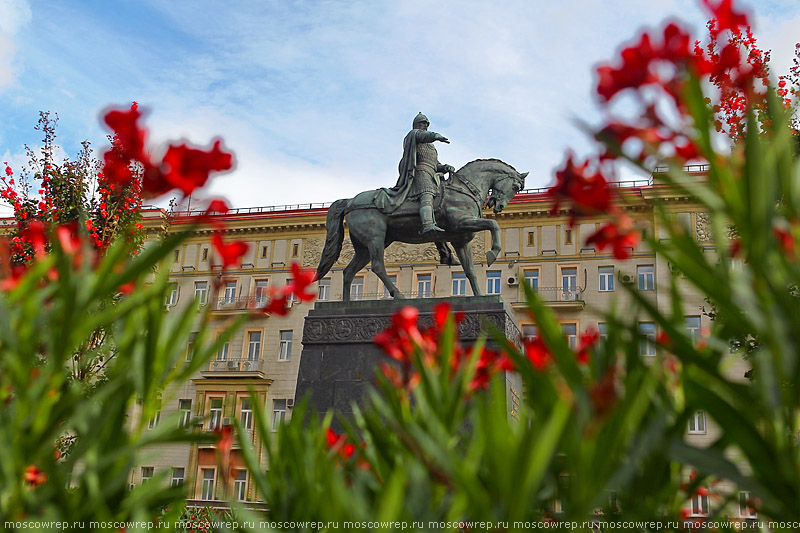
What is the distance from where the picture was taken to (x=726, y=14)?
152cm

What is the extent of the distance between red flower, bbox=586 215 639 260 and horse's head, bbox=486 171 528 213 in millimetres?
8274

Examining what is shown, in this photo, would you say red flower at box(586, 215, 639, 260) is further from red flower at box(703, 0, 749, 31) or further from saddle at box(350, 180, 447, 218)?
saddle at box(350, 180, 447, 218)

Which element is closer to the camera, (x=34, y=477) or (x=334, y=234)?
(x=34, y=477)

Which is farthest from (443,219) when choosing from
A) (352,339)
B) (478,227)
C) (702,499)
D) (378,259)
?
(702,499)

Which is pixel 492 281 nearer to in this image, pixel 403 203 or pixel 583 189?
pixel 403 203

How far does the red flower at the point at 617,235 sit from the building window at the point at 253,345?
29870mm

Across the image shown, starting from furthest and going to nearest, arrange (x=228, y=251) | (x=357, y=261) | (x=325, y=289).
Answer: (x=325, y=289) → (x=357, y=261) → (x=228, y=251)

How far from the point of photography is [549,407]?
1.36 m

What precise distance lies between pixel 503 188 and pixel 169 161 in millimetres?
8712

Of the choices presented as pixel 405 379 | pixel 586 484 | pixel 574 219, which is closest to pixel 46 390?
pixel 405 379

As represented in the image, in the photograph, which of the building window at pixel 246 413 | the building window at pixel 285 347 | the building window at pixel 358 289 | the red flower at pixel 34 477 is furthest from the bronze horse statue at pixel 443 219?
the building window at pixel 246 413

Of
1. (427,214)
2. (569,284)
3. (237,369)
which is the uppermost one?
(569,284)

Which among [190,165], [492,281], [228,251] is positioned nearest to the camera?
[190,165]

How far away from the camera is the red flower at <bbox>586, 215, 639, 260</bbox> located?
5.09 feet
